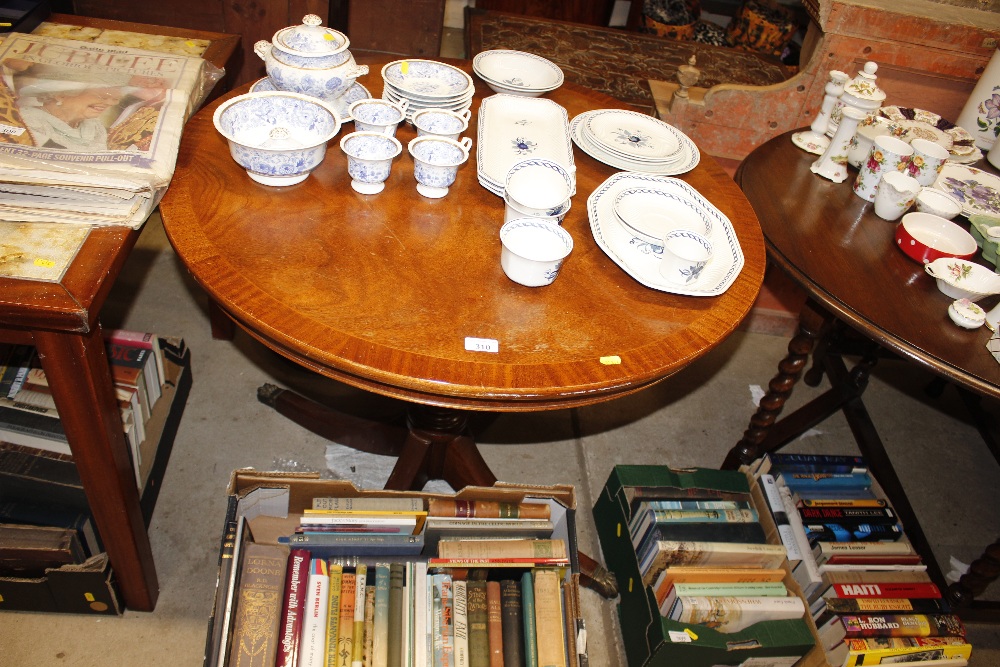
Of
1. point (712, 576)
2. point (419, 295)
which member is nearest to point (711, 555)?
point (712, 576)

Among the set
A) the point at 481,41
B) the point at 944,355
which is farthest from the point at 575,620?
the point at 481,41

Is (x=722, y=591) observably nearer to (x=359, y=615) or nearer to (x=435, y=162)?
(x=359, y=615)

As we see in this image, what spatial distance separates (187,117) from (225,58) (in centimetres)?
33

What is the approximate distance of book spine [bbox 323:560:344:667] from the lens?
4.43 feet

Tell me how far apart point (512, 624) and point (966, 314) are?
3.48 feet

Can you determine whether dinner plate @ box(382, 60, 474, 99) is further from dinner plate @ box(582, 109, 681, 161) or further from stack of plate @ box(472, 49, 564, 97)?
dinner plate @ box(582, 109, 681, 161)

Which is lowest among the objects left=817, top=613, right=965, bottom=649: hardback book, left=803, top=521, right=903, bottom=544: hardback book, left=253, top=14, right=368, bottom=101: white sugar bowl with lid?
left=817, top=613, right=965, bottom=649: hardback book

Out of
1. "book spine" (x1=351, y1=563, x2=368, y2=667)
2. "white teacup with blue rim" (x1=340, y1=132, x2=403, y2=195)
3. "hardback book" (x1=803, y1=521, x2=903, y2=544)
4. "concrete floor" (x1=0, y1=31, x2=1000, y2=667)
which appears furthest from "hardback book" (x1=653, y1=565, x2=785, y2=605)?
"white teacup with blue rim" (x1=340, y1=132, x2=403, y2=195)

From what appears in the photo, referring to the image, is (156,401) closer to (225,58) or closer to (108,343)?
(108,343)

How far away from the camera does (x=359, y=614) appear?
1.39 metres

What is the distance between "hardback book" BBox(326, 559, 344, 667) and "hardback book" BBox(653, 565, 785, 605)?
2.27 feet

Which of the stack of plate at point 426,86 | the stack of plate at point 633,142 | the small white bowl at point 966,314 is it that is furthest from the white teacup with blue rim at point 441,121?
the small white bowl at point 966,314

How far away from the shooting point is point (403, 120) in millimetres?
1652

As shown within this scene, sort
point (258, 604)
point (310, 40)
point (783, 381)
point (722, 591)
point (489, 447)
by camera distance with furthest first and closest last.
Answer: point (489, 447) < point (783, 381) < point (722, 591) < point (310, 40) < point (258, 604)
